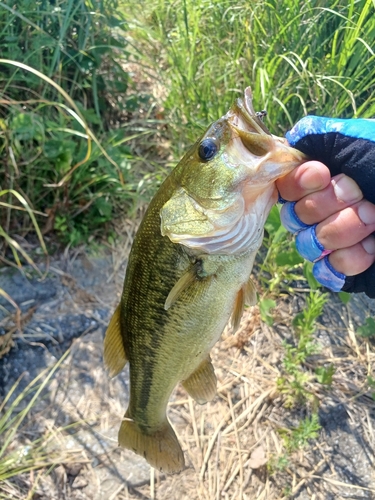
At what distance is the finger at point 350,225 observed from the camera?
133 centimetres

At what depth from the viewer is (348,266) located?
1427 mm

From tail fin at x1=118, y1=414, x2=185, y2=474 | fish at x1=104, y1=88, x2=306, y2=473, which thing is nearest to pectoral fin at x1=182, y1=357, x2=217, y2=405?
fish at x1=104, y1=88, x2=306, y2=473

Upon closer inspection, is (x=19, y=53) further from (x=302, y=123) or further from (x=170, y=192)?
(x=302, y=123)

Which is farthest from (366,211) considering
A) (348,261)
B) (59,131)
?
(59,131)

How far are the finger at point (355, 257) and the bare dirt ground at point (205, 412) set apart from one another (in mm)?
1231

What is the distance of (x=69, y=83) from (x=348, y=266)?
2.55 m

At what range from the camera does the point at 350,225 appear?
1.34 meters

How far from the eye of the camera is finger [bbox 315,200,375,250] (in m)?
1.33

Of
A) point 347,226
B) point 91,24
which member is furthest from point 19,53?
point 347,226

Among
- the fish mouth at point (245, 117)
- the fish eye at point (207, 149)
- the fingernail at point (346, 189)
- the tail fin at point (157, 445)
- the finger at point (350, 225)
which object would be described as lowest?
the tail fin at point (157, 445)

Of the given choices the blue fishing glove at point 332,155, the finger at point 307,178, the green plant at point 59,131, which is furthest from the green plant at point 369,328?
the green plant at point 59,131

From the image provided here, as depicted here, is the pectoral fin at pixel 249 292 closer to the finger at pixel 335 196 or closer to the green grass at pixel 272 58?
the finger at pixel 335 196

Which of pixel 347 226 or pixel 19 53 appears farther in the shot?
pixel 19 53

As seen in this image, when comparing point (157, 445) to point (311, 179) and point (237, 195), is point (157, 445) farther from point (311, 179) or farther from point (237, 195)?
point (311, 179)
